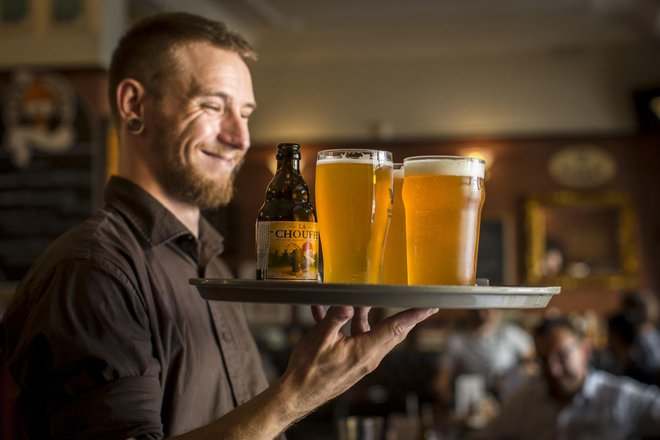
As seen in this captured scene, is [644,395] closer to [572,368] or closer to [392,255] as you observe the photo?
[572,368]

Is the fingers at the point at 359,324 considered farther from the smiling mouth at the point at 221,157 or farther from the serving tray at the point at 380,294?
the smiling mouth at the point at 221,157

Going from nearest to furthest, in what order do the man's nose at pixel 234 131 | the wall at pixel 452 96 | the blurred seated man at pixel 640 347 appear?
1. the man's nose at pixel 234 131
2. the blurred seated man at pixel 640 347
3. the wall at pixel 452 96

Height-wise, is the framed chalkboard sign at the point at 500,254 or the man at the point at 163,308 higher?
the man at the point at 163,308

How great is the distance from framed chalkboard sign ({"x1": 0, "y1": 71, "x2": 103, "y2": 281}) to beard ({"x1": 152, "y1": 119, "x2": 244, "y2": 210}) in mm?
3992

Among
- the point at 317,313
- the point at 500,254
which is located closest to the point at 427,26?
the point at 500,254

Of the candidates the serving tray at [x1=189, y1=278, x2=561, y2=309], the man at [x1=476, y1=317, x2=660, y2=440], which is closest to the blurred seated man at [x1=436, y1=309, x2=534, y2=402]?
the man at [x1=476, y1=317, x2=660, y2=440]

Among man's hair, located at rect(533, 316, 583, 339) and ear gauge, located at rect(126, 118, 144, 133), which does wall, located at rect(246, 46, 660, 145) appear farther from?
ear gauge, located at rect(126, 118, 144, 133)

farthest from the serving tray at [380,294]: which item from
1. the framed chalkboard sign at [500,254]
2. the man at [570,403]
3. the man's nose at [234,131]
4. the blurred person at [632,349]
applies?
the framed chalkboard sign at [500,254]

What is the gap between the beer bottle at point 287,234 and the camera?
1074 mm

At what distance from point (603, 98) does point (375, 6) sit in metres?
2.43

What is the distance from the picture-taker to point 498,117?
8.34 meters

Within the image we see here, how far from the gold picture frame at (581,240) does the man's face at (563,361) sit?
4102 millimetres

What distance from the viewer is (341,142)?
342 inches

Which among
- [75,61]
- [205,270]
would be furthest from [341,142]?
[205,270]
